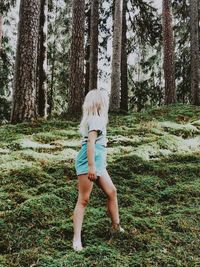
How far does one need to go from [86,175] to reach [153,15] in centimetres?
1467

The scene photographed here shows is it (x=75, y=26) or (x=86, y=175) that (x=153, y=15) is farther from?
(x=86, y=175)

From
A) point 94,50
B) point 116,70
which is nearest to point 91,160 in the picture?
point 116,70

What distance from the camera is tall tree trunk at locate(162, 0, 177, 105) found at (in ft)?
36.3

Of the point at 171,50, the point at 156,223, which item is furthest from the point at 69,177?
the point at 171,50

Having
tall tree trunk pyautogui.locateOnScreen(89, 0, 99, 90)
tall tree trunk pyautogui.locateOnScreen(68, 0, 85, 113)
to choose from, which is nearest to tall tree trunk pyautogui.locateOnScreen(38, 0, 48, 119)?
tall tree trunk pyautogui.locateOnScreen(68, 0, 85, 113)

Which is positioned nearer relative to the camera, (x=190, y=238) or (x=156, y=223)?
(x=190, y=238)

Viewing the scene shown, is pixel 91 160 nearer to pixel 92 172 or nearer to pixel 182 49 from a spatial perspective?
pixel 92 172

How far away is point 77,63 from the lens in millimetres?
9523

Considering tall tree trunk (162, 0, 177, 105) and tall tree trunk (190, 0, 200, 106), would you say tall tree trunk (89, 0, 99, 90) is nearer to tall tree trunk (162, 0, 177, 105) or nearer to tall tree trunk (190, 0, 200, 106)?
tall tree trunk (162, 0, 177, 105)

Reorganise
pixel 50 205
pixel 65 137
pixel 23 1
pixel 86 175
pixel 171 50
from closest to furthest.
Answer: pixel 86 175 → pixel 50 205 → pixel 65 137 → pixel 23 1 → pixel 171 50

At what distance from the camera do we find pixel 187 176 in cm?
507

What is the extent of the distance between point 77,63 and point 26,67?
99.2 inches

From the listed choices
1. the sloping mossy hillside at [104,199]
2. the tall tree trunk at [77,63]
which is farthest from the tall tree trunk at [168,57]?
the tall tree trunk at [77,63]

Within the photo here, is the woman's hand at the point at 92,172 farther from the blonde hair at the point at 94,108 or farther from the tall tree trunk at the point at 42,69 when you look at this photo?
the tall tree trunk at the point at 42,69
